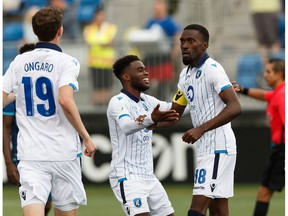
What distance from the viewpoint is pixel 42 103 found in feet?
28.8

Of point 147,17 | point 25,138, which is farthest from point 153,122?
point 147,17

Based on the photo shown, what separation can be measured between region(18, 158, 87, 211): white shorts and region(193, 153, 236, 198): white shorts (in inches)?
41.0

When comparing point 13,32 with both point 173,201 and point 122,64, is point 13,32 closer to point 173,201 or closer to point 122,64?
point 173,201

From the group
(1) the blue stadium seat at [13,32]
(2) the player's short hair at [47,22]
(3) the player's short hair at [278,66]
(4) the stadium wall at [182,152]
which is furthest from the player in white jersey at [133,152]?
(1) the blue stadium seat at [13,32]

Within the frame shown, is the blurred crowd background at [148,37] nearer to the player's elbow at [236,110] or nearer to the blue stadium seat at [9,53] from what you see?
the blue stadium seat at [9,53]

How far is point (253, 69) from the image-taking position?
16469 millimetres

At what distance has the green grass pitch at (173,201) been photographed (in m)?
13.2

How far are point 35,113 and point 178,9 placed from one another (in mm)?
10541

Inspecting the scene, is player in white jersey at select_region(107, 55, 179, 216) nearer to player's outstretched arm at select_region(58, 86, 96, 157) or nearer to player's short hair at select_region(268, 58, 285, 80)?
player's outstretched arm at select_region(58, 86, 96, 157)

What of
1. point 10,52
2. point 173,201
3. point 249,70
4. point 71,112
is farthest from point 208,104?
point 10,52

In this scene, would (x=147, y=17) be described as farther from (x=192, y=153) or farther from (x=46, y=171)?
(x=46, y=171)

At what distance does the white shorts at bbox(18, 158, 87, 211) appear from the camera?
28.8ft

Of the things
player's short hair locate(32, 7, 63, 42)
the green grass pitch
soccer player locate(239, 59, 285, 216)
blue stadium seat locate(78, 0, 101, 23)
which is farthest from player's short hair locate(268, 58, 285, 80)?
blue stadium seat locate(78, 0, 101, 23)

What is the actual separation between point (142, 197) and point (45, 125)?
1107 millimetres
